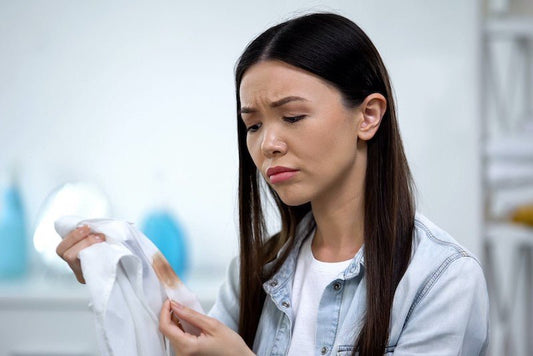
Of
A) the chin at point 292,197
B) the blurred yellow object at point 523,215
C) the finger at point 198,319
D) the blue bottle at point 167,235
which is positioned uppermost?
the chin at point 292,197

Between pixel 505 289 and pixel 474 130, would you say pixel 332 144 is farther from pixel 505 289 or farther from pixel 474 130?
pixel 505 289

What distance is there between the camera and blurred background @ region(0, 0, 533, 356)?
7.05 ft

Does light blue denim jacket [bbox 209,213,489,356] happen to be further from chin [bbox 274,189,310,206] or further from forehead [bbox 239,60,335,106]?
forehead [bbox 239,60,335,106]

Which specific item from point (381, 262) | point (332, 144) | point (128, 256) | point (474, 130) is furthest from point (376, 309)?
point (474, 130)

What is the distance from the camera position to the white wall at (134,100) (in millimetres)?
2303

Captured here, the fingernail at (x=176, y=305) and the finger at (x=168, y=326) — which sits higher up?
the fingernail at (x=176, y=305)

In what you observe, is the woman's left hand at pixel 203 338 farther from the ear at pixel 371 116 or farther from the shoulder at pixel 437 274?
the ear at pixel 371 116

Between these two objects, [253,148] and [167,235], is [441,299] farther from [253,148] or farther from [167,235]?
[167,235]

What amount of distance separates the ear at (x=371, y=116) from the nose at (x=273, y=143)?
116mm

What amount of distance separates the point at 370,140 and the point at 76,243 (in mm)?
439

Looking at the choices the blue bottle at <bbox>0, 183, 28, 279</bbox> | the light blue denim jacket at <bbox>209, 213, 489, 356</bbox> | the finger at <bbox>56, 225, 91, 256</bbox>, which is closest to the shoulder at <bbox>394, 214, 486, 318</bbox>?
the light blue denim jacket at <bbox>209, 213, 489, 356</bbox>

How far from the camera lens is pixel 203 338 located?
927 millimetres

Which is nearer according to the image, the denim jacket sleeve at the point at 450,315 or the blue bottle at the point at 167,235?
the denim jacket sleeve at the point at 450,315

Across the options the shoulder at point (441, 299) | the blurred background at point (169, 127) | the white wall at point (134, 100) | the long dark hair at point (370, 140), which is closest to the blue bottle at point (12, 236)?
the blurred background at point (169, 127)
